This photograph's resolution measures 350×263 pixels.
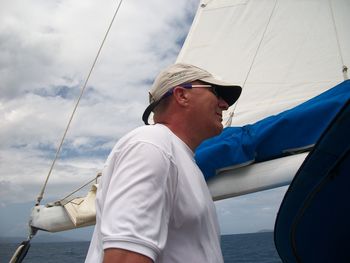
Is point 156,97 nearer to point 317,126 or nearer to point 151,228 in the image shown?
point 151,228

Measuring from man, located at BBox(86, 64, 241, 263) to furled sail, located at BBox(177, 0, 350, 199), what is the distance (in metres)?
1.40

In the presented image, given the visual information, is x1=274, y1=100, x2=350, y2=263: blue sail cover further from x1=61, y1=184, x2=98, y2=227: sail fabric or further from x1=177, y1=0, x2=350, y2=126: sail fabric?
x1=61, y1=184, x2=98, y2=227: sail fabric

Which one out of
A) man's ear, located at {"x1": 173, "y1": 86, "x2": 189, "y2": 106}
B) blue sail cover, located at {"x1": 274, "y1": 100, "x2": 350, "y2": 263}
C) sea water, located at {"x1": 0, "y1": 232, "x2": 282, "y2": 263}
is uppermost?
man's ear, located at {"x1": 173, "y1": 86, "x2": 189, "y2": 106}

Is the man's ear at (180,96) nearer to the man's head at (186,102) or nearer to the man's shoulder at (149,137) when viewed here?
the man's head at (186,102)

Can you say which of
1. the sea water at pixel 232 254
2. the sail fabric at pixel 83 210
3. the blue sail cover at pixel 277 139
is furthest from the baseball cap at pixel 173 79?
Answer: the sea water at pixel 232 254

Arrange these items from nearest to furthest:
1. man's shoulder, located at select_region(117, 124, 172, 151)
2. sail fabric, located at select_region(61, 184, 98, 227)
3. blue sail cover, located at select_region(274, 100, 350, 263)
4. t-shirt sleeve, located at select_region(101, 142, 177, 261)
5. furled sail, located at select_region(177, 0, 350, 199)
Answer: t-shirt sleeve, located at select_region(101, 142, 177, 261) < man's shoulder, located at select_region(117, 124, 172, 151) < blue sail cover, located at select_region(274, 100, 350, 263) < sail fabric, located at select_region(61, 184, 98, 227) < furled sail, located at select_region(177, 0, 350, 199)

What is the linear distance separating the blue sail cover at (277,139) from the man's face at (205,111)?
752 millimetres

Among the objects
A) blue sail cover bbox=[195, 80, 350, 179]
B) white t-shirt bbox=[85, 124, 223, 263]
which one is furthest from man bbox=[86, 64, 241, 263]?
blue sail cover bbox=[195, 80, 350, 179]

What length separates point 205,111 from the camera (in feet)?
4.02

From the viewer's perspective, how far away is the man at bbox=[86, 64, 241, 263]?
786 mm

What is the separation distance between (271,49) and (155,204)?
265cm

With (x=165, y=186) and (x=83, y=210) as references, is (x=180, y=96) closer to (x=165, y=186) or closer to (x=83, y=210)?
(x=165, y=186)

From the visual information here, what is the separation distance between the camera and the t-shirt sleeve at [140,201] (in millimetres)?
772

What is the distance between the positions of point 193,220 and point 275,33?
269 centimetres
